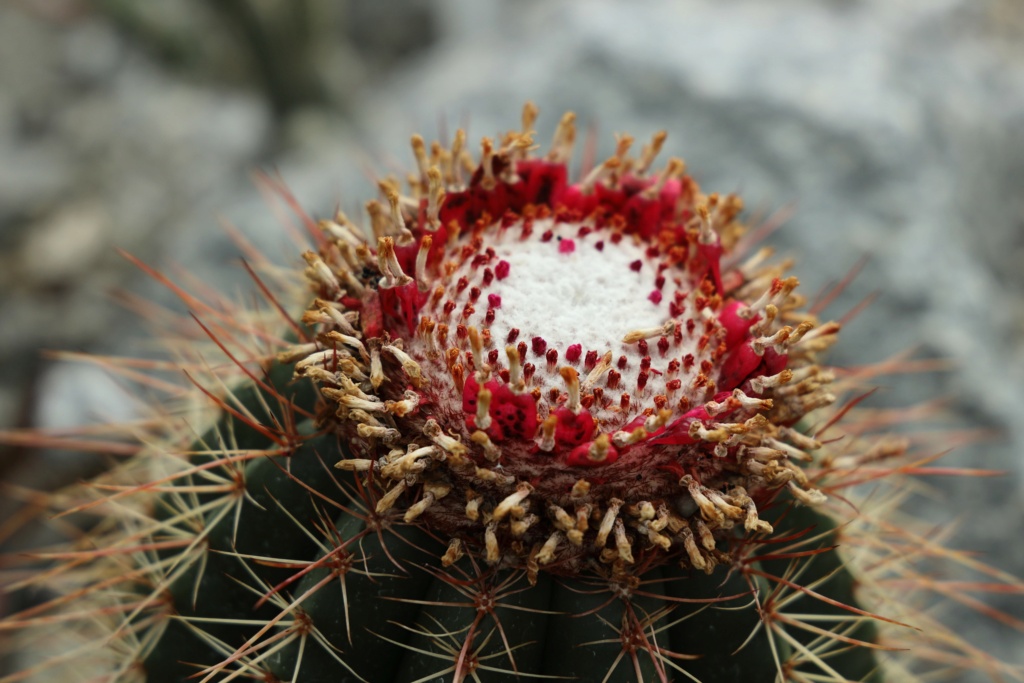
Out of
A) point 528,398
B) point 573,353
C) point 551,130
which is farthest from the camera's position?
point 551,130

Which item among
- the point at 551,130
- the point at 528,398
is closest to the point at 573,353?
the point at 528,398

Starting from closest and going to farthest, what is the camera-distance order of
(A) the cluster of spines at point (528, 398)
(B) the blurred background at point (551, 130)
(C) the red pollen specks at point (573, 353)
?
(A) the cluster of spines at point (528, 398) < (C) the red pollen specks at point (573, 353) < (B) the blurred background at point (551, 130)

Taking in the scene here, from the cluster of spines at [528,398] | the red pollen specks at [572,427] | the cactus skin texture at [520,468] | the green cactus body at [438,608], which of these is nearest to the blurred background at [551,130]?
the cactus skin texture at [520,468]

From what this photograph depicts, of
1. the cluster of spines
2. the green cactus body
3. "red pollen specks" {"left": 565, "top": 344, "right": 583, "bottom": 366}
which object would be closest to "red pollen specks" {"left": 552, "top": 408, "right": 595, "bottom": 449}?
the cluster of spines

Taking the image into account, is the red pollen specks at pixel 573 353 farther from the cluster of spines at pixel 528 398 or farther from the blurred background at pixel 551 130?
the blurred background at pixel 551 130

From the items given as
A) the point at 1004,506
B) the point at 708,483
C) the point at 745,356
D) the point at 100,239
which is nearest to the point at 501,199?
the point at 745,356

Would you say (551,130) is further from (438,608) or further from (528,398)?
(438,608)
